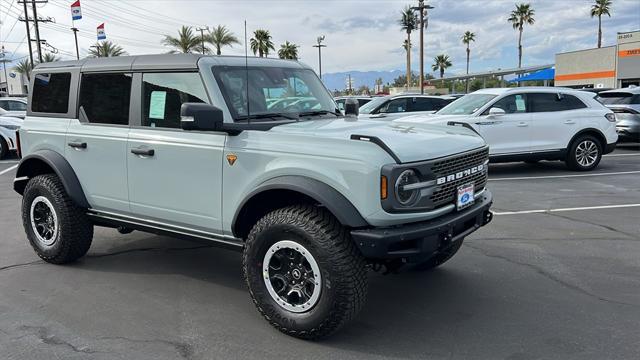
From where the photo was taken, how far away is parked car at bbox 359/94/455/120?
15.1 meters

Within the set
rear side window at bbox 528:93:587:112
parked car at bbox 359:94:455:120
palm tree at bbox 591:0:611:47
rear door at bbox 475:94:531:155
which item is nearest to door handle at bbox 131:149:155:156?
rear door at bbox 475:94:531:155

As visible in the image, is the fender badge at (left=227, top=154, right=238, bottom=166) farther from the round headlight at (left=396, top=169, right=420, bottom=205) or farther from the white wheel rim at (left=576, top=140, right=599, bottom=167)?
the white wheel rim at (left=576, top=140, right=599, bottom=167)

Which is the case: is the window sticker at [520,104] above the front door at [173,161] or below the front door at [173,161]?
above

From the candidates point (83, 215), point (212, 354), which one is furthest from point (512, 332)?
point (83, 215)

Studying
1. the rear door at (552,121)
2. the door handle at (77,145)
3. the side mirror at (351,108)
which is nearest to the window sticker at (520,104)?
the rear door at (552,121)

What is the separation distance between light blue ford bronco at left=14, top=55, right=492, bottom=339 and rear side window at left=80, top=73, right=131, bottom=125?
15 mm

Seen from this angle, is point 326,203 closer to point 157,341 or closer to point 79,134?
point 157,341

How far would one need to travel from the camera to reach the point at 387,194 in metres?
3.40

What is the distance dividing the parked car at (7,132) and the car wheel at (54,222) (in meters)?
11.2

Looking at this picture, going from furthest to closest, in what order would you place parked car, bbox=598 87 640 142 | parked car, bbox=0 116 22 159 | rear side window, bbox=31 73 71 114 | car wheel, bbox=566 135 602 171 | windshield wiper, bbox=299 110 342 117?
parked car, bbox=0 116 22 159
parked car, bbox=598 87 640 142
car wheel, bbox=566 135 602 171
rear side window, bbox=31 73 71 114
windshield wiper, bbox=299 110 342 117

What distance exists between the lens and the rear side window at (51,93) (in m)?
5.29

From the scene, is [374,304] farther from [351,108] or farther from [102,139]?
[102,139]

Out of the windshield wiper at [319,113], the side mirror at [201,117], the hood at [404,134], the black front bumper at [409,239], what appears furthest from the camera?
the windshield wiper at [319,113]

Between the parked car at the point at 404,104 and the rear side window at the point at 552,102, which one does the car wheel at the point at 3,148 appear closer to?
the parked car at the point at 404,104
